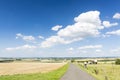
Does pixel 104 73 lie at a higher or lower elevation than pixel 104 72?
lower

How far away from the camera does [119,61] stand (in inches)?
4259

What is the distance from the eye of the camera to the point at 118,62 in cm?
10831

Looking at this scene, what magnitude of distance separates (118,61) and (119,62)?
791 mm

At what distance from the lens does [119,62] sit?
107938mm

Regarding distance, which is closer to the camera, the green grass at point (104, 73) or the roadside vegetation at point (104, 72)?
the green grass at point (104, 73)

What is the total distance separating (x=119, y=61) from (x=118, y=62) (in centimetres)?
70

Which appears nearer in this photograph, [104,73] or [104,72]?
[104,73]

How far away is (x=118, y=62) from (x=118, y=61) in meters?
0.51

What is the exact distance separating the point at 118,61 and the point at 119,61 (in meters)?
0.52

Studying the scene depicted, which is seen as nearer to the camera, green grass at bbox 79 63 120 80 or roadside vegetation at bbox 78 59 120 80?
green grass at bbox 79 63 120 80

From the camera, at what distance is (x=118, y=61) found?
Answer: 108500 millimetres
